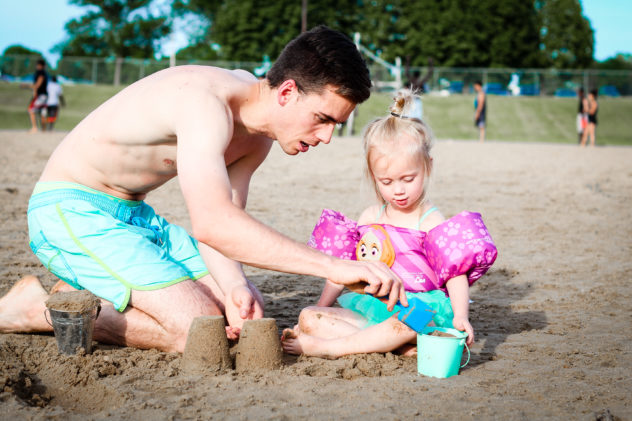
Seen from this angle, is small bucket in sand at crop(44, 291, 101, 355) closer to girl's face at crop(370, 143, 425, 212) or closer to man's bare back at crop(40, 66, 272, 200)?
man's bare back at crop(40, 66, 272, 200)

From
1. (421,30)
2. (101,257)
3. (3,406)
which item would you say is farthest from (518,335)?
(421,30)

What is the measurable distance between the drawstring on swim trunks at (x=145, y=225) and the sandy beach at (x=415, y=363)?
75 cm

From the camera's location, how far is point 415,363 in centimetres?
331

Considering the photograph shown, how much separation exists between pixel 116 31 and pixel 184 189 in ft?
207

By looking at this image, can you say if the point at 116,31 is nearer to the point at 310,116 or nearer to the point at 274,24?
the point at 274,24

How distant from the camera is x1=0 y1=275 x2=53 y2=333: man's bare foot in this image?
3.53m

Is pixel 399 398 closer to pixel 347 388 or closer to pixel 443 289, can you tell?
pixel 347 388

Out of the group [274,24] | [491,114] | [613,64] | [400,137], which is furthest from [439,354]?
[613,64]

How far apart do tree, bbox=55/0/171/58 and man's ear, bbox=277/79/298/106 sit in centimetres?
6039

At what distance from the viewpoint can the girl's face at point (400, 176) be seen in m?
3.66

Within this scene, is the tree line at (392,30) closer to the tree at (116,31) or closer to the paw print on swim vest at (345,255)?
the tree at (116,31)

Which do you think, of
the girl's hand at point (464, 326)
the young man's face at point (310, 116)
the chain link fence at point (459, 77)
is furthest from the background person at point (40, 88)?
the chain link fence at point (459, 77)

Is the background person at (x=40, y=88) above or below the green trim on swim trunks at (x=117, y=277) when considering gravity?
above

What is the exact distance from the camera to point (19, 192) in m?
8.66
